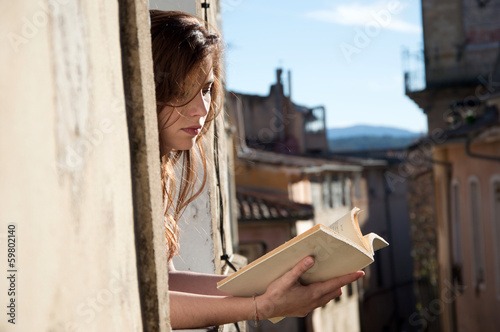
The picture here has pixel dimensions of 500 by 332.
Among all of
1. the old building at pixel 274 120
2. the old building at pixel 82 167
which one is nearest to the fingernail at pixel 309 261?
the old building at pixel 82 167

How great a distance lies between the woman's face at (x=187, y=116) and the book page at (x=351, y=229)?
451mm

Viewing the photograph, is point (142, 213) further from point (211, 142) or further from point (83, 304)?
point (211, 142)

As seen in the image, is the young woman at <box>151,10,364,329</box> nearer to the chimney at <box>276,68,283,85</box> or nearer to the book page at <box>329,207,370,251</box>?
the book page at <box>329,207,370,251</box>

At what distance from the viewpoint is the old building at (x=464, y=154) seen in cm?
1194

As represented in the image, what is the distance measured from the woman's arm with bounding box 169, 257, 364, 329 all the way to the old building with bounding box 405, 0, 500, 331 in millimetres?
8626

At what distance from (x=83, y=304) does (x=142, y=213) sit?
1.04ft

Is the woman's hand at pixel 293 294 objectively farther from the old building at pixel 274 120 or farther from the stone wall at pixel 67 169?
the old building at pixel 274 120

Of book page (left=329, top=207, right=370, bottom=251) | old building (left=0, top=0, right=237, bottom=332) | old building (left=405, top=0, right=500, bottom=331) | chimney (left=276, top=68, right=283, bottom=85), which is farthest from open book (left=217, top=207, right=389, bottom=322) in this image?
chimney (left=276, top=68, right=283, bottom=85)

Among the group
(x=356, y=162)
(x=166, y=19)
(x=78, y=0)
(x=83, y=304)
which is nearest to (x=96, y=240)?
(x=83, y=304)

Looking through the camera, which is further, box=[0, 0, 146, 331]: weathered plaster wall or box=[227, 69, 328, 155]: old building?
box=[227, 69, 328, 155]: old building

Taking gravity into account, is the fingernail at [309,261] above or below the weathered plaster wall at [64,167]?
below

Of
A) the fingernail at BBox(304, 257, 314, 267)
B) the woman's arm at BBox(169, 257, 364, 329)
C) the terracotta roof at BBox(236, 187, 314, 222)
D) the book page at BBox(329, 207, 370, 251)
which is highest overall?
the book page at BBox(329, 207, 370, 251)

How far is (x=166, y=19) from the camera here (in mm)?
1964

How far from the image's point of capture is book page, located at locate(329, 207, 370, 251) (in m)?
1.80
